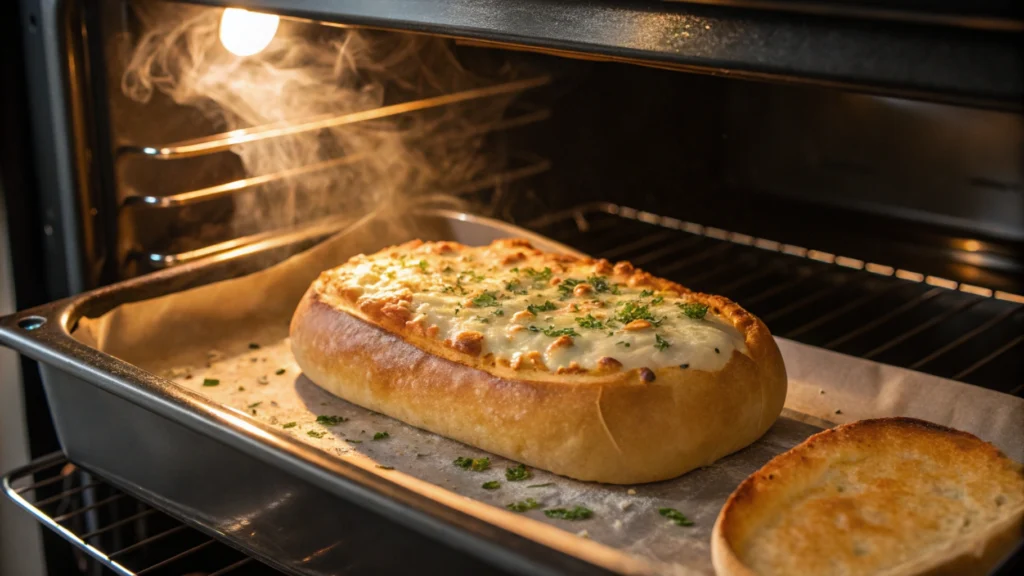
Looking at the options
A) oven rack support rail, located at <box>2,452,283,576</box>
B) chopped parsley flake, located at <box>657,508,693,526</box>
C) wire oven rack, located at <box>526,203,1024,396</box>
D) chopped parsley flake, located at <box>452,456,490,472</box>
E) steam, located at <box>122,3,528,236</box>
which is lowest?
oven rack support rail, located at <box>2,452,283,576</box>

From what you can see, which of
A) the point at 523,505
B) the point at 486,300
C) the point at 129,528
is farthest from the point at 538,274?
the point at 129,528

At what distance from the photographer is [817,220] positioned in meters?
2.29

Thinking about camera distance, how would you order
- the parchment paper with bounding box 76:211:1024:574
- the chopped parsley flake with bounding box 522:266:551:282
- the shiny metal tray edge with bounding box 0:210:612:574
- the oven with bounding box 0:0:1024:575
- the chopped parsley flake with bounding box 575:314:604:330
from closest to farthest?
1. the shiny metal tray edge with bounding box 0:210:612:574
2. the parchment paper with bounding box 76:211:1024:574
3. the chopped parsley flake with bounding box 575:314:604:330
4. the oven with bounding box 0:0:1024:575
5. the chopped parsley flake with bounding box 522:266:551:282

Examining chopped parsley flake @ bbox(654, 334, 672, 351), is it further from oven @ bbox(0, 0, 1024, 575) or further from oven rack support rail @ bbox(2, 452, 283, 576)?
oven rack support rail @ bbox(2, 452, 283, 576)

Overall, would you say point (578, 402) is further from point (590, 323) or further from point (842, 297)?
point (842, 297)

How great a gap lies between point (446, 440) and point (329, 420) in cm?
21

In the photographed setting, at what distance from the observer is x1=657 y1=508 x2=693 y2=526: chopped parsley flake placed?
1.31 meters

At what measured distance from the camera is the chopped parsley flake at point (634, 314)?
60.9 inches

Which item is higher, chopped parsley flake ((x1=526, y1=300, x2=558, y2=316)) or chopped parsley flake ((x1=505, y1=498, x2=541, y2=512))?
chopped parsley flake ((x1=526, y1=300, x2=558, y2=316))

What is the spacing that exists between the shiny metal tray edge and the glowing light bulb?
0.46m

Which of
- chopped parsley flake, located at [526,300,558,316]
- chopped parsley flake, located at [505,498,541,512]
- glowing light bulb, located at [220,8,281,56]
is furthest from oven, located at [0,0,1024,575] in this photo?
chopped parsley flake, located at [526,300,558,316]

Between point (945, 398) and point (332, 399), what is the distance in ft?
3.28

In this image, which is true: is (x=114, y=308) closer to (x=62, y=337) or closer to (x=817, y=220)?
(x=62, y=337)

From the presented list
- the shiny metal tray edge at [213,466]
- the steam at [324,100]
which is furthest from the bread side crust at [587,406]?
the steam at [324,100]
